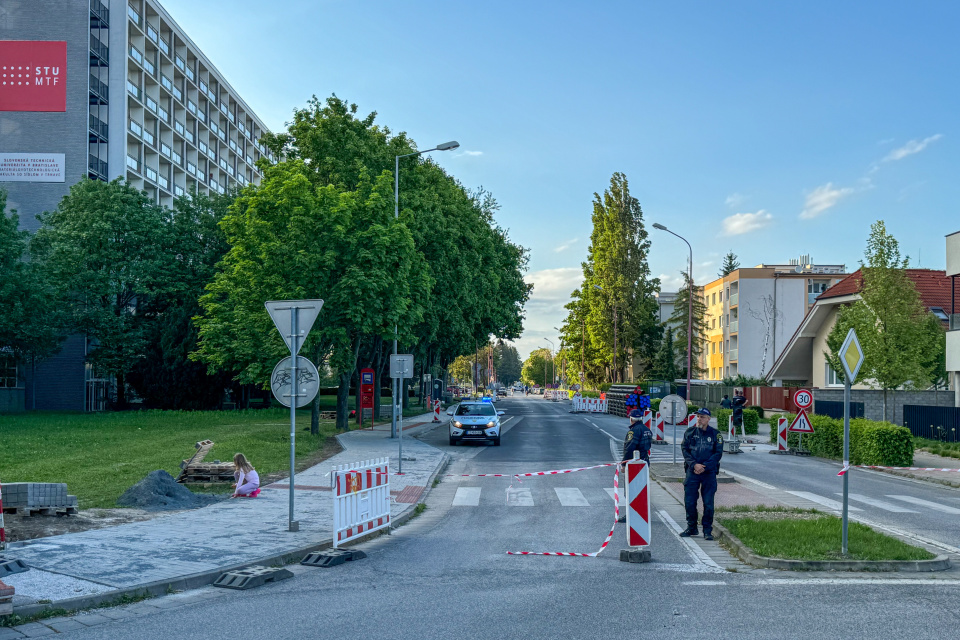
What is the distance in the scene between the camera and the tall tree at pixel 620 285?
76.5 m

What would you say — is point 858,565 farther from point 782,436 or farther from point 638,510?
point 782,436

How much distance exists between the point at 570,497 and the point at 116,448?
14255 millimetres

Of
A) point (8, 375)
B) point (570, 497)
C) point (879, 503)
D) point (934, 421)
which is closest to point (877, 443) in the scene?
point (879, 503)

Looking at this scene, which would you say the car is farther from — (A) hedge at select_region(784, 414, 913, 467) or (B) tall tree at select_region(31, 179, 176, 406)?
(B) tall tree at select_region(31, 179, 176, 406)

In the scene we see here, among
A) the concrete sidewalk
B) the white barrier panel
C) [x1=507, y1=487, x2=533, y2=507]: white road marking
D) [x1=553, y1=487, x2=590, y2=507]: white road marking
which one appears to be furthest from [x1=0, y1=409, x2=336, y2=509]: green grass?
[x1=553, y1=487, x2=590, y2=507]: white road marking

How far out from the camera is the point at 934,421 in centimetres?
2978

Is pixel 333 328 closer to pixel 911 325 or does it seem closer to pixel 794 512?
pixel 794 512

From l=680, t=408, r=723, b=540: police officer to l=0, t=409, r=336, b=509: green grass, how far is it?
8.93 m

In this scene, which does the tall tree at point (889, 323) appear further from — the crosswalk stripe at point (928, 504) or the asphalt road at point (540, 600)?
the asphalt road at point (540, 600)

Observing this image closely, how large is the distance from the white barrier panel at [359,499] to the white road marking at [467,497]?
333cm

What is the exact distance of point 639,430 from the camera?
13.6 metres

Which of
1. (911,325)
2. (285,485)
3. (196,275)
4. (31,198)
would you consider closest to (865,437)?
(911,325)

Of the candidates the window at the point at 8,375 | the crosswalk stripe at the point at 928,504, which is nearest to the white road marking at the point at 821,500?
the crosswalk stripe at the point at 928,504

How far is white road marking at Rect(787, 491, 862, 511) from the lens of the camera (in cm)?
1476
